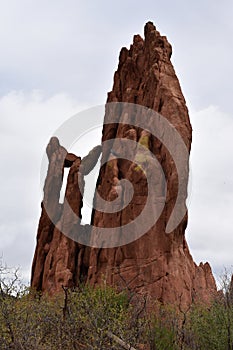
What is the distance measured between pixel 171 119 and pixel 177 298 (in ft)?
46.5

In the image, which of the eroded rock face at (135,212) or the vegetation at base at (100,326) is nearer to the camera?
the vegetation at base at (100,326)

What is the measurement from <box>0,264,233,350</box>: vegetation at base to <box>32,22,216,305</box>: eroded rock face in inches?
110

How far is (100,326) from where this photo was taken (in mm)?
18984

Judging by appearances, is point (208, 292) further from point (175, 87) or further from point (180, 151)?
point (175, 87)

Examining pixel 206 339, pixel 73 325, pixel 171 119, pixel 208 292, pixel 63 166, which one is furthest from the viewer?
pixel 63 166

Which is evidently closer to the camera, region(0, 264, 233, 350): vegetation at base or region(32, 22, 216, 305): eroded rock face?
region(0, 264, 233, 350): vegetation at base

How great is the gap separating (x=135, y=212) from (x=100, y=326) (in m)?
20.8

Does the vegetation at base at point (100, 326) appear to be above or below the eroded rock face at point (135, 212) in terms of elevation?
below

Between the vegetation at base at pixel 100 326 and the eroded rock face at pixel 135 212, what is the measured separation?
2.79 metres

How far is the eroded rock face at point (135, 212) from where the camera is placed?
38.0m

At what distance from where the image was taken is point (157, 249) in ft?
126

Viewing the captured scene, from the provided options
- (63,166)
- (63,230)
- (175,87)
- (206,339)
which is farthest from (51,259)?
(206,339)

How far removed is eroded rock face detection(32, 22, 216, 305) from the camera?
37969mm

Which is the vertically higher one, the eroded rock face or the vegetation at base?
the eroded rock face
